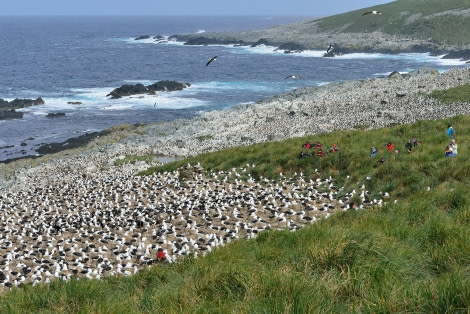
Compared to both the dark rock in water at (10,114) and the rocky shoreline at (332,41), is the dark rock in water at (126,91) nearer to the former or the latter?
the dark rock in water at (10,114)

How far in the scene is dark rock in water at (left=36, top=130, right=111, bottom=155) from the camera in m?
45.7

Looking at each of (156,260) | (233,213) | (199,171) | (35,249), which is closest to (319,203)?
(233,213)

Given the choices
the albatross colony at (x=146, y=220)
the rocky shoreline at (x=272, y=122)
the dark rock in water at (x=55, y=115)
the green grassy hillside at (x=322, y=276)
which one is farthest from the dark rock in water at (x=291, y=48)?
the green grassy hillside at (x=322, y=276)

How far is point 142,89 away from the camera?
2881 inches

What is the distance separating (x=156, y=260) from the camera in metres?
12.3

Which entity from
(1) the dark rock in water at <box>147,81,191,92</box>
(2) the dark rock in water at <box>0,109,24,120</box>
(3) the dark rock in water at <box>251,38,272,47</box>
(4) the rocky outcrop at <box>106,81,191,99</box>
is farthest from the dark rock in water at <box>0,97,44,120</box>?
(3) the dark rock in water at <box>251,38,272,47</box>

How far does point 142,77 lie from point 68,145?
145 ft

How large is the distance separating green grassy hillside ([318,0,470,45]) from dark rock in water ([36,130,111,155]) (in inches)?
3628

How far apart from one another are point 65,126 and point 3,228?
39788mm

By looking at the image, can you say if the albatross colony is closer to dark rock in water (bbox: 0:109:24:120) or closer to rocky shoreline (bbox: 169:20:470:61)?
dark rock in water (bbox: 0:109:24:120)

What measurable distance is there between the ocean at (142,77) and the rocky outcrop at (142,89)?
173 centimetres

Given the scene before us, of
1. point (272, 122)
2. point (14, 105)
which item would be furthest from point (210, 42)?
point (272, 122)

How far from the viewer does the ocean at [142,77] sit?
5691 centimetres

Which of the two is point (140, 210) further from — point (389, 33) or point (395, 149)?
point (389, 33)
